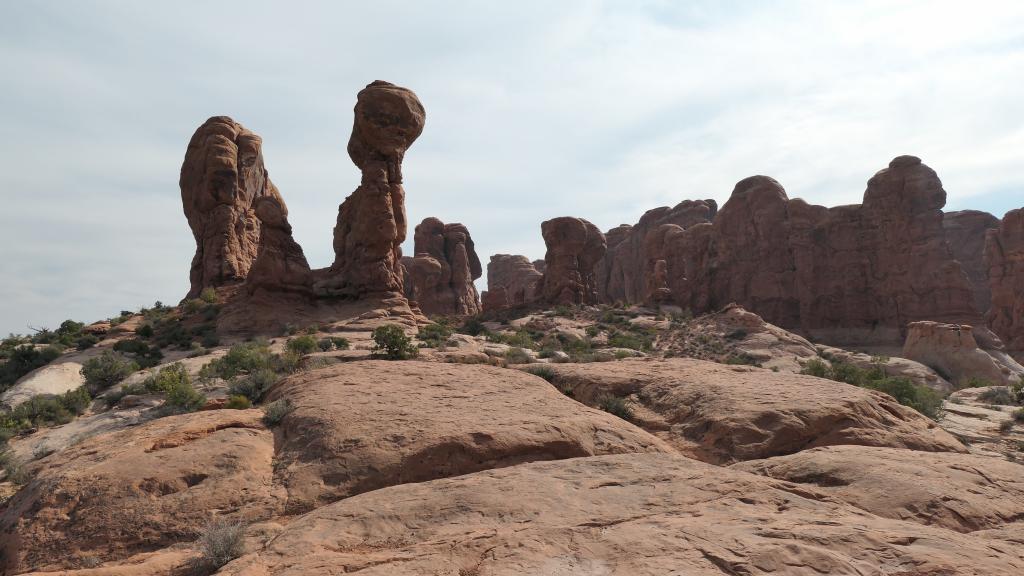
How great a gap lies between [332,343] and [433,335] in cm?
483

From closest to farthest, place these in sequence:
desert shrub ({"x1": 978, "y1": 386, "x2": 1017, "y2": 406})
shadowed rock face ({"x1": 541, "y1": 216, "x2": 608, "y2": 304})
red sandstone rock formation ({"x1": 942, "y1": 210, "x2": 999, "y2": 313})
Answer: desert shrub ({"x1": 978, "y1": 386, "x2": 1017, "y2": 406})
shadowed rock face ({"x1": 541, "y1": 216, "x2": 608, "y2": 304})
red sandstone rock formation ({"x1": 942, "y1": 210, "x2": 999, "y2": 313})

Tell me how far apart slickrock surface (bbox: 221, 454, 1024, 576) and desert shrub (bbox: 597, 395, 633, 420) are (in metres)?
3.65

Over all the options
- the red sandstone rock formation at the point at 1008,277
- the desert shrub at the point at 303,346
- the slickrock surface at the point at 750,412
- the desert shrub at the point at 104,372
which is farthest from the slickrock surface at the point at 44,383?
the red sandstone rock formation at the point at 1008,277

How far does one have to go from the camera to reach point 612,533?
5.67 meters

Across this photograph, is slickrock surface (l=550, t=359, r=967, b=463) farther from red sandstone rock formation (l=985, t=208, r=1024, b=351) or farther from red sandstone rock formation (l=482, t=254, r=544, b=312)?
red sandstone rock formation (l=482, t=254, r=544, b=312)

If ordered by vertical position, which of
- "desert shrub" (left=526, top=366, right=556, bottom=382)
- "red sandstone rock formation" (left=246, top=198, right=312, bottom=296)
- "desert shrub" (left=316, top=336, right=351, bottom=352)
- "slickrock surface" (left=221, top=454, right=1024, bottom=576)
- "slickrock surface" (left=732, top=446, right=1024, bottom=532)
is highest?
"red sandstone rock formation" (left=246, top=198, right=312, bottom=296)

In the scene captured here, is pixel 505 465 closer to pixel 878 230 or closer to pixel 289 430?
pixel 289 430

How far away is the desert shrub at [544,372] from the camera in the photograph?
13.0m

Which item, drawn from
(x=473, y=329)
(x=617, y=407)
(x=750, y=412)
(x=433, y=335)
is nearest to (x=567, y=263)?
(x=473, y=329)

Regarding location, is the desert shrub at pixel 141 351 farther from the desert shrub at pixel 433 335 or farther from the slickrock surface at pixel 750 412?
the slickrock surface at pixel 750 412

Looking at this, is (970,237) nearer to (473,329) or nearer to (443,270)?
(443,270)

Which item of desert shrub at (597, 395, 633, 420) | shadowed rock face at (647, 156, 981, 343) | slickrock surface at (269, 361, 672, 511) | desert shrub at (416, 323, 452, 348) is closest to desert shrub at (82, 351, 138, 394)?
desert shrub at (416, 323, 452, 348)

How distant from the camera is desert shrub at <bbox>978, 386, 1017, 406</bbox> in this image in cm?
2377

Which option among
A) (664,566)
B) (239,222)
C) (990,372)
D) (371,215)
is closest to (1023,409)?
(990,372)
